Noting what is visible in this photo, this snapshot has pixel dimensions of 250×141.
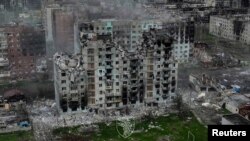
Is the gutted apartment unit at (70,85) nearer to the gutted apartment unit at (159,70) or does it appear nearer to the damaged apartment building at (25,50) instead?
the gutted apartment unit at (159,70)

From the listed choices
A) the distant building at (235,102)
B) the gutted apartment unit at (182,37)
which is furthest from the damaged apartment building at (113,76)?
the gutted apartment unit at (182,37)

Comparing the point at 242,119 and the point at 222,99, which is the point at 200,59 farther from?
the point at 242,119

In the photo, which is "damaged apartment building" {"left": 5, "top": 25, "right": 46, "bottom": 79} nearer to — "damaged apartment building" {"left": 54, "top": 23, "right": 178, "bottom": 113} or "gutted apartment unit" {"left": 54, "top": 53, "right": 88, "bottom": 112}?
"damaged apartment building" {"left": 54, "top": 23, "right": 178, "bottom": 113}

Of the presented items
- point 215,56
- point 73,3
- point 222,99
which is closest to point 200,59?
point 215,56

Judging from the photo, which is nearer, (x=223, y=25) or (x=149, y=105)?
(x=149, y=105)

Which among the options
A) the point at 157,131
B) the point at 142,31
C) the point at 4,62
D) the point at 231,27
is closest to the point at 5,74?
the point at 4,62
